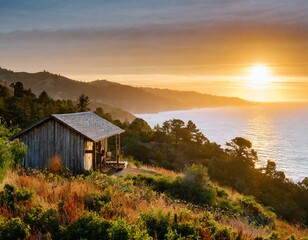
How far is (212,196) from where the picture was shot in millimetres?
19891

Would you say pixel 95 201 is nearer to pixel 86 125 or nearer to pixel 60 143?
pixel 60 143

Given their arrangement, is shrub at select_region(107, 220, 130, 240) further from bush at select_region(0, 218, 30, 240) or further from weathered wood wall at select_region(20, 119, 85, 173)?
weathered wood wall at select_region(20, 119, 85, 173)

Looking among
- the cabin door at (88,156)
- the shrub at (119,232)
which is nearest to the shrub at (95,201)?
the shrub at (119,232)

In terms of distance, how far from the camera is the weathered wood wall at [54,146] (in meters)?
23.7

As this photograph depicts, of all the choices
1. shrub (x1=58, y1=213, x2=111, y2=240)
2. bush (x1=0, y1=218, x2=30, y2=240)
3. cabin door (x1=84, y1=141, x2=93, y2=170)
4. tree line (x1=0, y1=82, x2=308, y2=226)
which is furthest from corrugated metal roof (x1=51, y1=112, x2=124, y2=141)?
Answer: tree line (x1=0, y1=82, x2=308, y2=226)

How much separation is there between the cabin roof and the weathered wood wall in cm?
39

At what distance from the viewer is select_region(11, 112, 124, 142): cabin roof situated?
2361 cm

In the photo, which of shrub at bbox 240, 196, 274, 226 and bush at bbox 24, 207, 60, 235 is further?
shrub at bbox 240, 196, 274, 226

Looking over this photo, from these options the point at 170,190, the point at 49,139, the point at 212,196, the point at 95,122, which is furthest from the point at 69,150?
the point at 212,196

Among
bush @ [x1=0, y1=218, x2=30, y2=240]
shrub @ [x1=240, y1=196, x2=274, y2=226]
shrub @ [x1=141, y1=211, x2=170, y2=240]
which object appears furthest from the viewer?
shrub @ [x1=240, y1=196, x2=274, y2=226]

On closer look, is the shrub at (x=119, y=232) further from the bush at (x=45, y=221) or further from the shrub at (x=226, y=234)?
the shrub at (x=226, y=234)

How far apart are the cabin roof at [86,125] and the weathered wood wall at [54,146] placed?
39 centimetres

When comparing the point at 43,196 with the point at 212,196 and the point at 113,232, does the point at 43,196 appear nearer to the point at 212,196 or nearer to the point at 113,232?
the point at 113,232

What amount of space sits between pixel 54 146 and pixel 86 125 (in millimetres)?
2969
